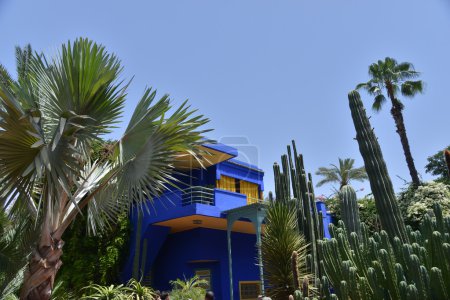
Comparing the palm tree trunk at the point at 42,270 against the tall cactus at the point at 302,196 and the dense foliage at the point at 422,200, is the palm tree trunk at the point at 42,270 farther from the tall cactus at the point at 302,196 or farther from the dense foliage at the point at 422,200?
the dense foliage at the point at 422,200

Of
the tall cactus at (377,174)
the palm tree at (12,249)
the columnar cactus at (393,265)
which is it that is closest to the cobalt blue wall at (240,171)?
the palm tree at (12,249)

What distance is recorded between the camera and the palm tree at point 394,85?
21.6 meters

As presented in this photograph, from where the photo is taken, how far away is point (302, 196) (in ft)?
29.2

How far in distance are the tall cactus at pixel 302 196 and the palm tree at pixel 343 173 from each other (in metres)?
18.0

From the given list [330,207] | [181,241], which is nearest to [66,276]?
[181,241]

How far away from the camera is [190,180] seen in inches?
666

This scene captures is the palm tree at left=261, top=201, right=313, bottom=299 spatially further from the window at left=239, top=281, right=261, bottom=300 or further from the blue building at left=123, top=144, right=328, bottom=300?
the window at left=239, top=281, right=261, bottom=300

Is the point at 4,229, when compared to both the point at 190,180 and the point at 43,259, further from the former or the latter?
the point at 190,180

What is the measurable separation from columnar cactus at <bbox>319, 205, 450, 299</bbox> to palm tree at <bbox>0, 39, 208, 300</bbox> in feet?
10.1

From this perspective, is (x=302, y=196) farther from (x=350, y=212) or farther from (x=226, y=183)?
(x=226, y=183)

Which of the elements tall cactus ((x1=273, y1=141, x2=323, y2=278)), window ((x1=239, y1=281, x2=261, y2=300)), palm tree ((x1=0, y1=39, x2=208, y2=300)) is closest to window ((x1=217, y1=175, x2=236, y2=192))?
window ((x1=239, y1=281, x2=261, y2=300))

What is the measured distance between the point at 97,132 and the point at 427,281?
16.6ft

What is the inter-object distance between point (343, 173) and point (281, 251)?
2075 centimetres

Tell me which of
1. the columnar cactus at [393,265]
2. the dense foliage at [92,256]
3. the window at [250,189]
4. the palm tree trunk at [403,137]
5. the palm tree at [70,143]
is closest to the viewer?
the columnar cactus at [393,265]
